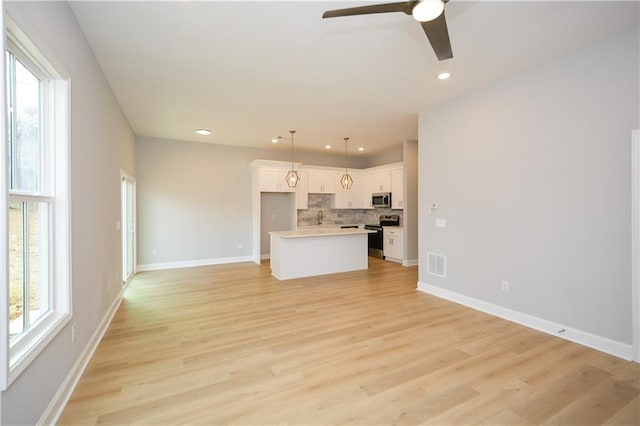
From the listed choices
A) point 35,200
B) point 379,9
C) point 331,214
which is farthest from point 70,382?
point 331,214

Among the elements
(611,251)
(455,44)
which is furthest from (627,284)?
(455,44)

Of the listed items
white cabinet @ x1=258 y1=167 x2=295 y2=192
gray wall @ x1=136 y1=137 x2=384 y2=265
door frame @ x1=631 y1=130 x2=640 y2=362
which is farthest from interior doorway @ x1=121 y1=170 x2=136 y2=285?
door frame @ x1=631 y1=130 x2=640 y2=362

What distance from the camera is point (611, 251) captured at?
269 centimetres

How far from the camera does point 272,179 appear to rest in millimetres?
7059

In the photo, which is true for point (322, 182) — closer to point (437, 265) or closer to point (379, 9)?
point (437, 265)

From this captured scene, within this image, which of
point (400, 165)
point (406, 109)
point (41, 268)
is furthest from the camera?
point (400, 165)

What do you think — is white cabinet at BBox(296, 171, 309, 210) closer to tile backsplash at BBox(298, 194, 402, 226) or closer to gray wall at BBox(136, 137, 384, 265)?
tile backsplash at BBox(298, 194, 402, 226)

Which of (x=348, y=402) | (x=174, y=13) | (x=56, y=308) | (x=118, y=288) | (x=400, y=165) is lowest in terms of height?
(x=348, y=402)

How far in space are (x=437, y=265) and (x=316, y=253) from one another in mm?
2260

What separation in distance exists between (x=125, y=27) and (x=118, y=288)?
130 inches

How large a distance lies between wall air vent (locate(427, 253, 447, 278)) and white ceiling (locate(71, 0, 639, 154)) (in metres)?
2.28

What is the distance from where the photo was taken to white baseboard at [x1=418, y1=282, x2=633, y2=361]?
2.63 meters

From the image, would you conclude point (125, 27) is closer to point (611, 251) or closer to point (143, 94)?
point (143, 94)

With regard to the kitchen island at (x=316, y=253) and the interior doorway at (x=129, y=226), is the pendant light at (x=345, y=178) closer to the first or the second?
the kitchen island at (x=316, y=253)
